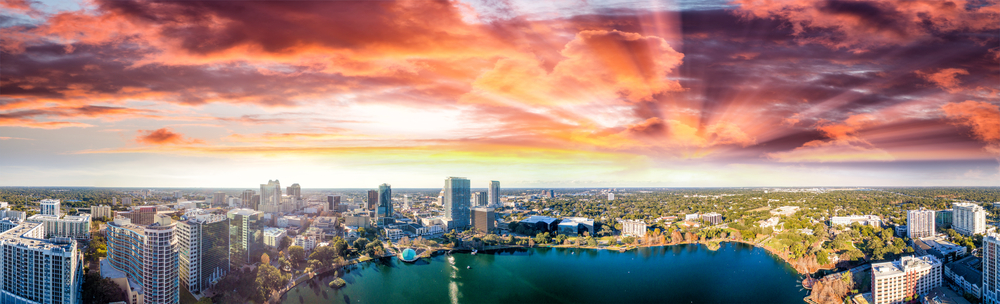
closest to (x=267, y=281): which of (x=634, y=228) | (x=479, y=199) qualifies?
(x=634, y=228)

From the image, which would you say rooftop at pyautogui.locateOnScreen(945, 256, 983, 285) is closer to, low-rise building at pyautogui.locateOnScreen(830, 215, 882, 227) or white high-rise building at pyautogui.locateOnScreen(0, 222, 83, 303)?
low-rise building at pyautogui.locateOnScreen(830, 215, 882, 227)

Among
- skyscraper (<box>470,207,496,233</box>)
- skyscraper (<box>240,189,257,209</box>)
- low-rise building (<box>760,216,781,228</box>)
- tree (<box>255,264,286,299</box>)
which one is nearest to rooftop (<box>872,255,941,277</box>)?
low-rise building (<box>760,216,781,228</box>)

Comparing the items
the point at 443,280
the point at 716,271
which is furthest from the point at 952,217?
the point at 443,280

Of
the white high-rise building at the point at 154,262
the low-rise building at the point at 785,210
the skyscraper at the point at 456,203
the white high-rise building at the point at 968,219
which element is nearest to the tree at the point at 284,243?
the white high-rise building at the point at 154,262

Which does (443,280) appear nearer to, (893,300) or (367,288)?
(367,288)

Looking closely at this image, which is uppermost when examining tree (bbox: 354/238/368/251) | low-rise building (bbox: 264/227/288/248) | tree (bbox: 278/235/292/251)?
low-rise building (bbox: 264/227/288/248)
